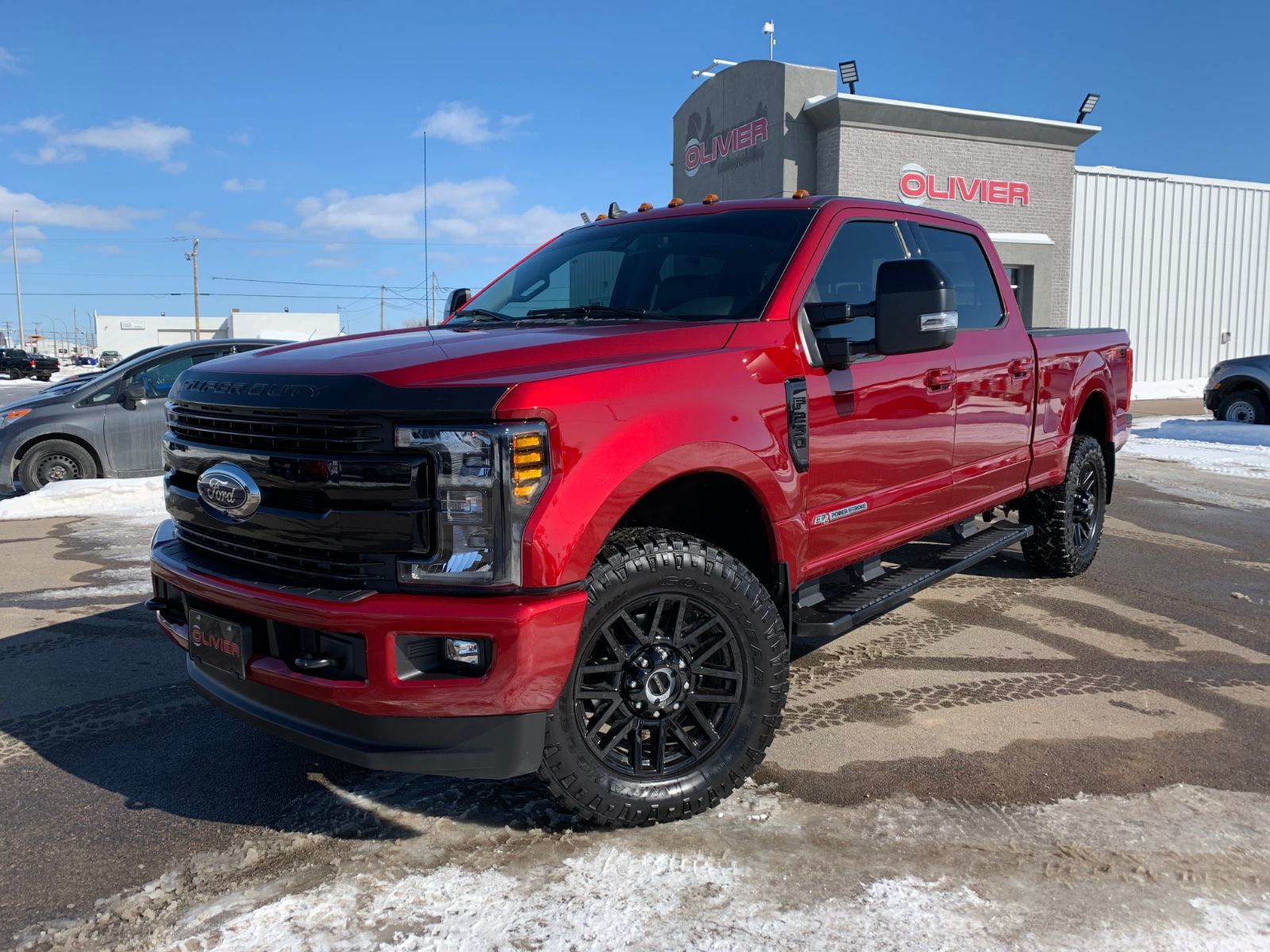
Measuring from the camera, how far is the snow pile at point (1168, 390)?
22.7 metres

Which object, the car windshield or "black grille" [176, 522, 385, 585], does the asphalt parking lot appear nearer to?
"black grille" [176, 522, 385, 585]

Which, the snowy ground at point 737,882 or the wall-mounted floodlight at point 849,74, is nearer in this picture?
the snowy ground at point 737,882

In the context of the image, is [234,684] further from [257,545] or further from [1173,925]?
[1173,925]

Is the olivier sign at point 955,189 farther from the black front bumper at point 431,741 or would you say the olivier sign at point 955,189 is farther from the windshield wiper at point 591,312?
the black front bumper at point 431,741

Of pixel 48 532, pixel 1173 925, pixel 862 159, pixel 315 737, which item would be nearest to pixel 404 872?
pixel 315 737

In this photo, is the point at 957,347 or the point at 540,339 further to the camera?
the point at 957,347

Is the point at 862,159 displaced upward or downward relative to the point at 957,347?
upward

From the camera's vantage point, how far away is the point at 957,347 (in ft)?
14.4

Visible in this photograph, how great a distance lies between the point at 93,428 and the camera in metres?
9.47

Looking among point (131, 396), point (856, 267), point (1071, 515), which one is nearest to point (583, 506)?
point (856, 267)

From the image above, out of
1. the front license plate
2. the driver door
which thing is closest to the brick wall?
the driver door

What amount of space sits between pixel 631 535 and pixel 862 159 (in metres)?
17.8

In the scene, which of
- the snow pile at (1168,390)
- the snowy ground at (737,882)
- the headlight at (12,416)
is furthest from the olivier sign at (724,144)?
the snowy ground at (737,882)

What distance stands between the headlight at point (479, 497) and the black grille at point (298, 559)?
151 mm
